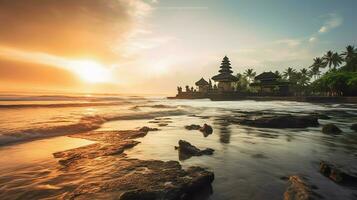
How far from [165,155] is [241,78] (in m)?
82.8

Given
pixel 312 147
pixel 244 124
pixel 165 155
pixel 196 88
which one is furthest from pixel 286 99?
pixel 165 155

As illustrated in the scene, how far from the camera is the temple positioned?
5247 centimetres

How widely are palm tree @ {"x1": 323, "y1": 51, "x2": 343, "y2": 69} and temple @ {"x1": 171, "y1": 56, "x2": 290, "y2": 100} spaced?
22.8 meters

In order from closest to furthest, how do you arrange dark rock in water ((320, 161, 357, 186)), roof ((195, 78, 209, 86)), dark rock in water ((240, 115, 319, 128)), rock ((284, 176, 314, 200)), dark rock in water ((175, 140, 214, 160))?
rock ((284, 176, 314, 200)), dark rock in water ((320, 161, 357, 186)), dark rock in water ((175, 140, 214, 160)), dark rock in water ((240, 115, 319, 128)), roof ((195, 78, 209, 86))

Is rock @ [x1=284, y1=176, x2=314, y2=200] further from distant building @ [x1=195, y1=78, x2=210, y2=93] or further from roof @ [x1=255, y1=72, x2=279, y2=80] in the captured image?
distant building @ [x1=195, y1=78, x2=210, y2=93]

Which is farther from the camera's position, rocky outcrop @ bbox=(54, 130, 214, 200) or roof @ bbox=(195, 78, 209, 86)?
roof @ bbox=(195, 78, 209, 86)

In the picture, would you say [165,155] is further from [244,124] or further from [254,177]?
[244,124]

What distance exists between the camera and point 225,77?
60094mm

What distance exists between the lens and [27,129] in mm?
10117

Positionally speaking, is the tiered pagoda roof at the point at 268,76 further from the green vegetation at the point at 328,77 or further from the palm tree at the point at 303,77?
the palm tree at the point at 303,77

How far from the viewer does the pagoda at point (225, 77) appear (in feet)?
197

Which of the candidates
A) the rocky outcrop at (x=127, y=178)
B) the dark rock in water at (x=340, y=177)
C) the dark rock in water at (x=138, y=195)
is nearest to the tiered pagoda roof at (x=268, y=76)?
the rocky outcrop at (x=127, y=178)

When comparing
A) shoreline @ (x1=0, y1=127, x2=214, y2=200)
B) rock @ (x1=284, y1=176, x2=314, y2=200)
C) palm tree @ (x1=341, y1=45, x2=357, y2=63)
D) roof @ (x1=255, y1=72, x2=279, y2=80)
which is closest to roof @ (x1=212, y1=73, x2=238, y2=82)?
roof @ (x1=255, y1=72, x2=279, y2=80)

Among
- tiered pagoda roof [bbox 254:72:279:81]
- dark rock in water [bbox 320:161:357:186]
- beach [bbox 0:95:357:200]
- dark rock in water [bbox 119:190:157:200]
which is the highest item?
tiered pagoda roof [bbox 254:72:279:81]
